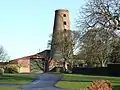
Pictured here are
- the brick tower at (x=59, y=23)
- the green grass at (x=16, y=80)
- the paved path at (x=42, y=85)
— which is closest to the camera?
the paved path at (x=42, y=85)

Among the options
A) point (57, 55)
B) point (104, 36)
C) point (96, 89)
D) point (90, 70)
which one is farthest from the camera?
point (57, 55)

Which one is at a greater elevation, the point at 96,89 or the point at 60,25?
the point at 60,25

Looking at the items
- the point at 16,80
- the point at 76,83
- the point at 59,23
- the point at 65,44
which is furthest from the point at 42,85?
the point at 59,23

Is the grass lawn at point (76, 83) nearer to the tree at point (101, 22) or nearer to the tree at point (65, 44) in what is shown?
the tree at point (101, 22)

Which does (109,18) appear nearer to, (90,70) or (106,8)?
(106,8)

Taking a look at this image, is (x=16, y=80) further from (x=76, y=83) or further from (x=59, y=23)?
(x=59, y=23)

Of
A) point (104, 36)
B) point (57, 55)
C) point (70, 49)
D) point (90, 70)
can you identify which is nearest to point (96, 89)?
point (104, 36)

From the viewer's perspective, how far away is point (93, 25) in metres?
43.6

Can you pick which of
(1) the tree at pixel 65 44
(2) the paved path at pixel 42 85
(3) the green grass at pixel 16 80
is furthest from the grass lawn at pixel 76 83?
(1) the tree at pixel 65 44

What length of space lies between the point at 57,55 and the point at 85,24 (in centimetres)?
6507

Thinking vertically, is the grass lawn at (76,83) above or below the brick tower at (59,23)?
Result: below

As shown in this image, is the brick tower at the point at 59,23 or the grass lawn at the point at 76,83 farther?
the brick tower at the point at 59,23

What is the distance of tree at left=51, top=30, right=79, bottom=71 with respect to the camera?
99.6 meters

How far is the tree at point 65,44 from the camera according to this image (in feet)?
327
